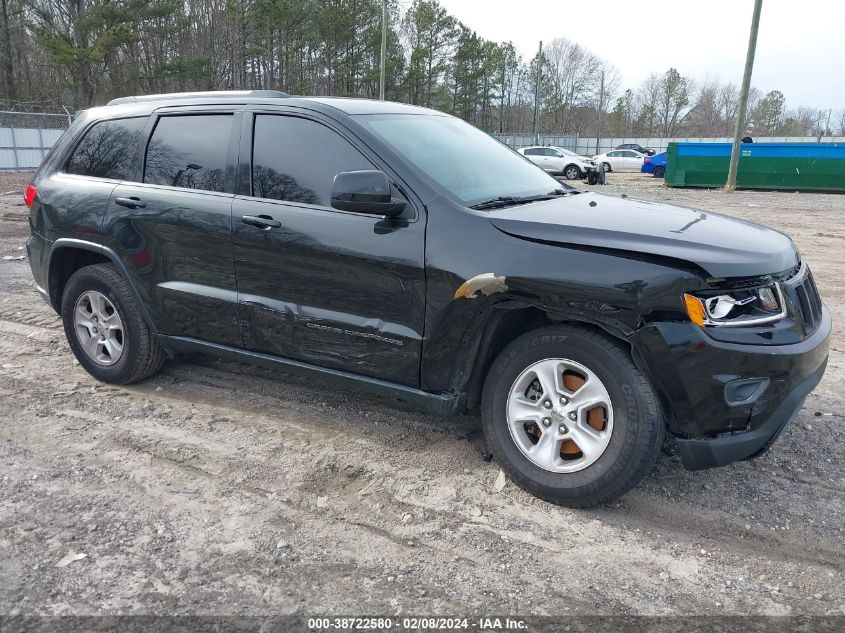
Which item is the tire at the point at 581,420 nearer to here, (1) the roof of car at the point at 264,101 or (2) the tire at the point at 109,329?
(1) the roof of car at the point at 264,101

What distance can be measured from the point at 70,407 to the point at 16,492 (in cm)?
109

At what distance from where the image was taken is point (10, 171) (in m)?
25.6

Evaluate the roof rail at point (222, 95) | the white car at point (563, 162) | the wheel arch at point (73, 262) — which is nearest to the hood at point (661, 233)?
the roof rail at point (222, 95)

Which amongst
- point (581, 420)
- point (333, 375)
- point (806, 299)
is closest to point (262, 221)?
point (333, 375)

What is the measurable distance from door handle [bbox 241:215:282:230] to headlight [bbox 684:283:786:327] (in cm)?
215

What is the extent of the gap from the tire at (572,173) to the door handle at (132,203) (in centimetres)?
2599

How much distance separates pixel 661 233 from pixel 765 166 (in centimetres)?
2241

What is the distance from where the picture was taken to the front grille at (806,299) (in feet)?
9.67

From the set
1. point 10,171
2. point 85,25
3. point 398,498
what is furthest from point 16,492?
point 85,25

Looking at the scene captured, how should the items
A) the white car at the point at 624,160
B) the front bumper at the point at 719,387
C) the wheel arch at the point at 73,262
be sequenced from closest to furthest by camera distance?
the front bumper at the point at 719,387 < the wheel arch at the point at 73,262 < the white car at the point at 624,160

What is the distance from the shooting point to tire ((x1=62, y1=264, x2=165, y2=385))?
434 cm

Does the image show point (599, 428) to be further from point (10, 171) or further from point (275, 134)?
point (10, 171)

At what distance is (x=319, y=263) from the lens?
3.49 meters

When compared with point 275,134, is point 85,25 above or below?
above
